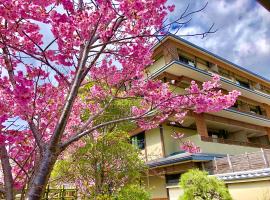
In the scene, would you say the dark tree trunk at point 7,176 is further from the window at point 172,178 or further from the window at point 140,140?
the window at point 140,140

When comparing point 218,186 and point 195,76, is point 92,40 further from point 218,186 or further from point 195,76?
point 195,76

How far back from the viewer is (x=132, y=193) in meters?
8.83

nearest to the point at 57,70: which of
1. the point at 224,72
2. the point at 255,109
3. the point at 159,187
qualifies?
the point at 159,187

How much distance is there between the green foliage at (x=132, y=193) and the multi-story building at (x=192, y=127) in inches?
158

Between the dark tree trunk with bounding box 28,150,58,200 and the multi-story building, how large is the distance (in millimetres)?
9500

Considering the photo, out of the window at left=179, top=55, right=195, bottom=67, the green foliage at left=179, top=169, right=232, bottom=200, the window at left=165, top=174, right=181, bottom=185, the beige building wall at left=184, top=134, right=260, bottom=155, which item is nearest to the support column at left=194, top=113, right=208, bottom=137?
the beige building wall at left=184, top=134, right=260, bottom=155

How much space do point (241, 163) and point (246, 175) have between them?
123 centimetres

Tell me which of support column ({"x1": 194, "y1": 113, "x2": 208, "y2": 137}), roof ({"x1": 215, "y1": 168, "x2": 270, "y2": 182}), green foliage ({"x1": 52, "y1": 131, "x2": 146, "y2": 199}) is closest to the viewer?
green foliage ({"x1": 52, "y1": 131, "x2": 146, "y2": 199})

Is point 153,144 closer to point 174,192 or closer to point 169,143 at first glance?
point 169,143

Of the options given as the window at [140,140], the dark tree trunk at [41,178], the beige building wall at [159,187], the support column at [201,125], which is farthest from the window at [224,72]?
the dark tree trunk at [41,178]

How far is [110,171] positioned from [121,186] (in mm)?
742

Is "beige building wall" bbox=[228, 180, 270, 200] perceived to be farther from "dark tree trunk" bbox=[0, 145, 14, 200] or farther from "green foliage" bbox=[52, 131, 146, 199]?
"dark tree trunk" bbox=[0, 145, 14, 200]

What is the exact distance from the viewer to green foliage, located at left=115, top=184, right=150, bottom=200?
8.67 meters

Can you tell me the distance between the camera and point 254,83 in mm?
28906
